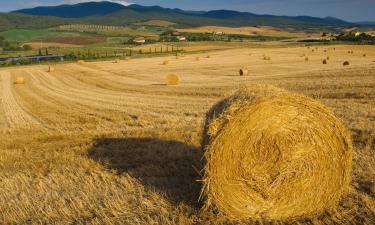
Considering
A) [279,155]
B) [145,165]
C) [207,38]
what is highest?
[279,155]

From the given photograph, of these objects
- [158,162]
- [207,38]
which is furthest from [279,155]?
[207,38]

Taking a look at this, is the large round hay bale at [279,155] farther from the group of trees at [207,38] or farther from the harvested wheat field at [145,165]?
the group of trees at [207,38]

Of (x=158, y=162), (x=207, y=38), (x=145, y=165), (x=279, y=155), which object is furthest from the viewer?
(x=207, y=38)

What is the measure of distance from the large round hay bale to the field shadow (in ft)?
2.23

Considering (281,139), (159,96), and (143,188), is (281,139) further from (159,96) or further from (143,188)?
(159,96)

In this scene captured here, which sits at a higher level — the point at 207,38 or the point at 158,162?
the point at 158,162

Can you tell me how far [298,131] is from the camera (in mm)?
7438

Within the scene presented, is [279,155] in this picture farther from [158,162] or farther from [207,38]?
[207,38]

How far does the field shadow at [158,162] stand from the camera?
8.37 m

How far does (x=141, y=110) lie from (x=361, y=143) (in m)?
9.20

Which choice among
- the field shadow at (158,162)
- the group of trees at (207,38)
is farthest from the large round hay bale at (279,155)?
the group of trees at (207,38)

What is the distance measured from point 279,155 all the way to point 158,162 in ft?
11.7

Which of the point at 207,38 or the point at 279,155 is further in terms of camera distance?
the point at 207,38

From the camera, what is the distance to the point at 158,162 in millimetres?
10305
